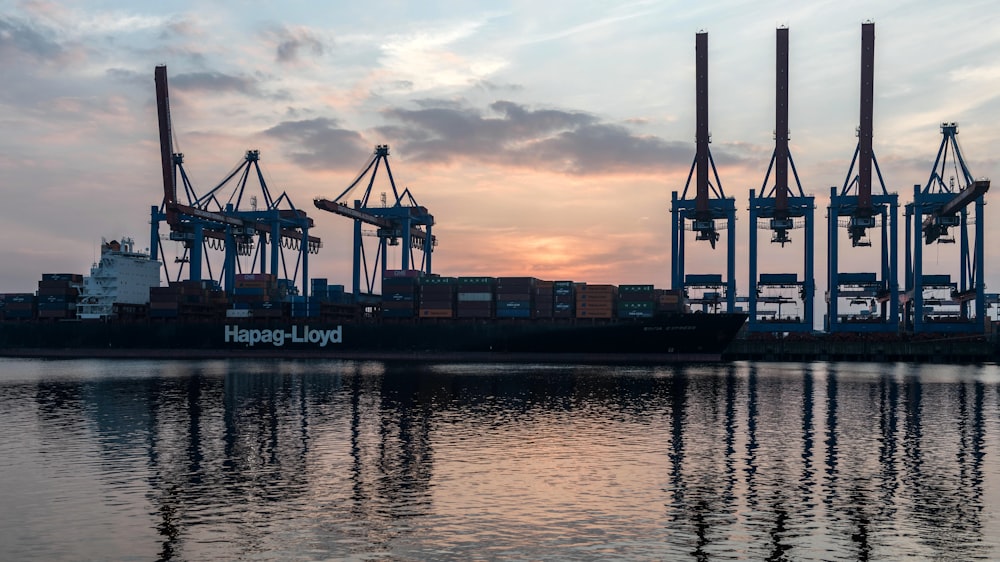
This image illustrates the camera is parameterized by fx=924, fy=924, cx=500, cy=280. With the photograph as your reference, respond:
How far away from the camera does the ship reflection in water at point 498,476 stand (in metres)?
21.3

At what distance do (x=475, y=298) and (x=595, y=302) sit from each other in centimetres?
1465

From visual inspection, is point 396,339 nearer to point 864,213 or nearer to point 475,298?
point 475,298

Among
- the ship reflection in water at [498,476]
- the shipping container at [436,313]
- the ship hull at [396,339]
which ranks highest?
the shipping container at [436,313]

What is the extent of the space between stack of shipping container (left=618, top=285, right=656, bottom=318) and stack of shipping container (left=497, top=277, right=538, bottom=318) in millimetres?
10578

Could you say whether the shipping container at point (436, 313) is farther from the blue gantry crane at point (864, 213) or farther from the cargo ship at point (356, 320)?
the blue gantry crane at point (864, 213)

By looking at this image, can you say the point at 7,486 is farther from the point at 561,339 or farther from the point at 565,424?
the point at 561,339

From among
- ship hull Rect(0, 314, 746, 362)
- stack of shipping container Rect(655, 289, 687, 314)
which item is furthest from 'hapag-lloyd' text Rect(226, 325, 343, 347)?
stack of shipping container Rect(655, 289, 687, 314)

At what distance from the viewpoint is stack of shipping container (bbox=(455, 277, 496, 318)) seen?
363ft

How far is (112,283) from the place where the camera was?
12444 centimetres

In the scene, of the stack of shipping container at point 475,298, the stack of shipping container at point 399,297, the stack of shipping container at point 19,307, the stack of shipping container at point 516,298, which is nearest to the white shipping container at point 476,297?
the stack of shipping container at point 475,298

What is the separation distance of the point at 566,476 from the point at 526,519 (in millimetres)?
6192

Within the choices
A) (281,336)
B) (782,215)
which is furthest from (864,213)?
(281,336)

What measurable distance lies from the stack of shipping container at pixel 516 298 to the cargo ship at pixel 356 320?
0.12 metres

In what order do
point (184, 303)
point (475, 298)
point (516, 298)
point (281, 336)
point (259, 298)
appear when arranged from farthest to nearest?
point (259, 298)
point (184, 303)
point (281, 336)
point (475, 298)
point (516, 298)
